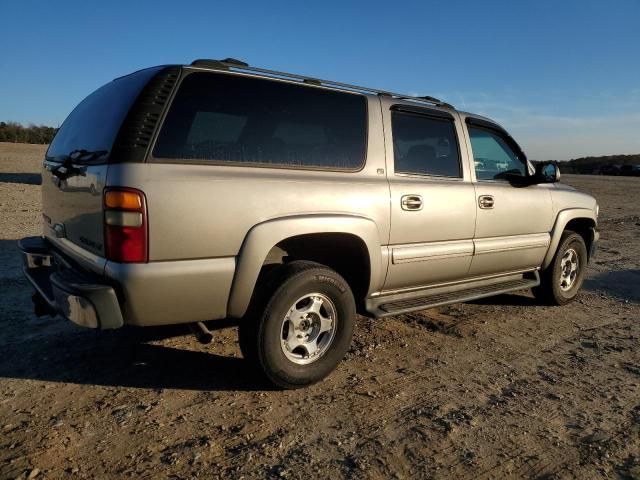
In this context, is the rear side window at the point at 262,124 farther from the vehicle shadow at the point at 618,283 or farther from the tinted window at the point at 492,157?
the vehicle shadow at the point at 618,283

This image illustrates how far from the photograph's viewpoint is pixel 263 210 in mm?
2852

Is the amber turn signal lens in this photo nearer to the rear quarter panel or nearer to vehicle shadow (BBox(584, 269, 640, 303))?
the rear quarter panel

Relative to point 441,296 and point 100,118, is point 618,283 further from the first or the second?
point 100,118

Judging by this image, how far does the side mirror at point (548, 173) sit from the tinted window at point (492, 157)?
0.17m

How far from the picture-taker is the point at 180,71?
282 centimetres

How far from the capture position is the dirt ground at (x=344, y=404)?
92.2 inches

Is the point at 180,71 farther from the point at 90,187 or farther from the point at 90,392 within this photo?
the point at 90,392

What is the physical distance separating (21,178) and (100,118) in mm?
15472

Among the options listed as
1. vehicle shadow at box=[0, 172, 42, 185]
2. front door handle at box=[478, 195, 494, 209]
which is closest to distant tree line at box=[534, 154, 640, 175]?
vehicle shadow at box=[0, 172, 42, 185]

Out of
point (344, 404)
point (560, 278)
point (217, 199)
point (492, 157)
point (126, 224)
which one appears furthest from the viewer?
point (560, 278)

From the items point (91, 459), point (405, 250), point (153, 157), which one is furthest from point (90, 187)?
point (405, 250)

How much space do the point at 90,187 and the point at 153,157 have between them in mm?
419

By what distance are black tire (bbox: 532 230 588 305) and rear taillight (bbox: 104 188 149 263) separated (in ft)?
13.6

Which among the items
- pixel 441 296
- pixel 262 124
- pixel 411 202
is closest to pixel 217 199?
pixel 262 124
